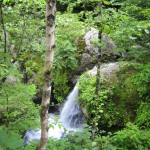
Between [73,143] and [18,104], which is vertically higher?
[18,104]

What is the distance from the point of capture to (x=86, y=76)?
732 cm

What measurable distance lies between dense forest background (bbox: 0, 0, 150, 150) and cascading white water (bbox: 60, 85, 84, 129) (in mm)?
587

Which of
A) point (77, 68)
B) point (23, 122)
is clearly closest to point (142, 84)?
point (23, 122)

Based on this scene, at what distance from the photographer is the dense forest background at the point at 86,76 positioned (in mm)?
3660

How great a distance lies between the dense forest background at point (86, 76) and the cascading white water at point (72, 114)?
587 millimetres

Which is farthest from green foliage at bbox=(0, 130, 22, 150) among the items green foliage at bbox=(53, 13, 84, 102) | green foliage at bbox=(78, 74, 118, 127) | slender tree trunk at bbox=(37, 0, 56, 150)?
green foliage at bbox=(53, 13, 84, 102)

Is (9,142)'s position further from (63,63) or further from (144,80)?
(63,63)

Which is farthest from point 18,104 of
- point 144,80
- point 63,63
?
point 63,63

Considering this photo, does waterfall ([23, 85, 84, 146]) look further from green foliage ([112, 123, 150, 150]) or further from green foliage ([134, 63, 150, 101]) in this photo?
green foliage ([112, 123, 150, 150])

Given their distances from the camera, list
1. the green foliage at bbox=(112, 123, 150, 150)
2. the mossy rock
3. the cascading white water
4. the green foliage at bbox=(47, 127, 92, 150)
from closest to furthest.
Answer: the green foliage at bbox=(47, 127, 92, 150), the green foliage at bbox=(112, 123, 150, 150), the mossy rock, the cascading white water

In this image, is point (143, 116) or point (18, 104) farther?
point (143, 116)

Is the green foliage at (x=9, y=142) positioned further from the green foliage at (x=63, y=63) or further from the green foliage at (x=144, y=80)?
the green foliage at (x=63, y=63)

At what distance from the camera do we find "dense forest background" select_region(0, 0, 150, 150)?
3660 mm

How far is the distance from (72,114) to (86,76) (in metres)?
1.60
